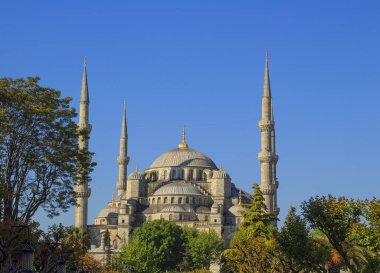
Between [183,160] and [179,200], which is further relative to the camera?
[183,160]

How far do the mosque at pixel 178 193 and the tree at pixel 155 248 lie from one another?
→ 9.23 meters

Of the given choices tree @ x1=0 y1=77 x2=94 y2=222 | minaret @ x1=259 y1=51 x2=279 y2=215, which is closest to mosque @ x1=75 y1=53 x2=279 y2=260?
minaret @ x1=259 y1=51 x2=279 y2=215

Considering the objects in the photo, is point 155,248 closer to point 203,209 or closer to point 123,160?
point 203,209

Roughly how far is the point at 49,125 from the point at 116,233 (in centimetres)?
8142

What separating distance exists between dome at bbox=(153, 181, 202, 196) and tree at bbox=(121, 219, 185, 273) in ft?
67.1

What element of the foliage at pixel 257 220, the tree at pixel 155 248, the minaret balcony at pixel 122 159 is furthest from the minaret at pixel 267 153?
the foliage at pixel 257 220

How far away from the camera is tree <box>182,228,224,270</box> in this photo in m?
98.1

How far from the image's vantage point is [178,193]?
12381 cm

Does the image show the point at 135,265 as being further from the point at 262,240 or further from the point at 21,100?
the point at 21,100

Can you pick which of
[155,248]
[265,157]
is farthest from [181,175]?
[155,248]

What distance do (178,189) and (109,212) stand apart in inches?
437

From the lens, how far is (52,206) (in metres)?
40.3

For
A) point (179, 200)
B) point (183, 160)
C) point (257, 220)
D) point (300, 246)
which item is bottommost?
point (300, 246)

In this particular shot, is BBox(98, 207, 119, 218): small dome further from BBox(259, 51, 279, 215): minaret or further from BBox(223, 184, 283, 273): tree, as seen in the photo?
BBox(223, 184, 283, 273): tree
